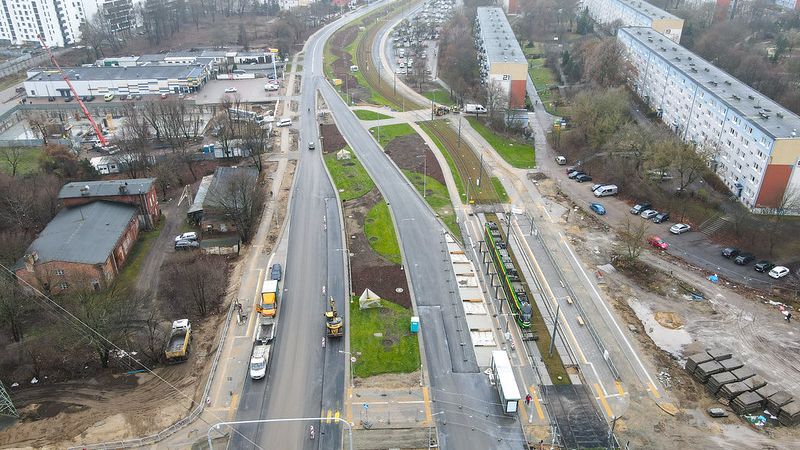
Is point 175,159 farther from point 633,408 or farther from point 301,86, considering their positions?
point 633,408

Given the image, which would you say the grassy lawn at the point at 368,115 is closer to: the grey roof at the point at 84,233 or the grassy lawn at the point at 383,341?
the grey roof at the point at 84,233

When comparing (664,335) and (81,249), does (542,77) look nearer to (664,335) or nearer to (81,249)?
(664,335)

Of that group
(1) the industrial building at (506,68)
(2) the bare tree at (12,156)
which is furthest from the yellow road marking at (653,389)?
(2) the bare tree at (12,156)

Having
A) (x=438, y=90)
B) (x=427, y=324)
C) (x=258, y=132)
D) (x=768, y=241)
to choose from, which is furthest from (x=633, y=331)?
(x=438, y=90)

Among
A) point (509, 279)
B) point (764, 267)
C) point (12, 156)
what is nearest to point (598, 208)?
point (764, 267)

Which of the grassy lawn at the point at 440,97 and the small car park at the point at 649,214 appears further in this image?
the grassy lawn at the point at 440,97
